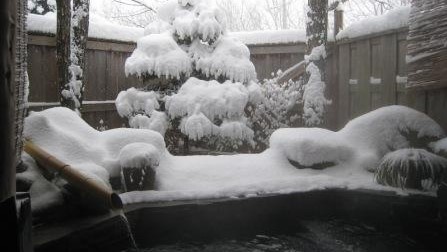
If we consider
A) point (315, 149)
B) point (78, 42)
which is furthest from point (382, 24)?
point (78, 42)

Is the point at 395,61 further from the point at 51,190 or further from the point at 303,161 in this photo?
the point at 51,190

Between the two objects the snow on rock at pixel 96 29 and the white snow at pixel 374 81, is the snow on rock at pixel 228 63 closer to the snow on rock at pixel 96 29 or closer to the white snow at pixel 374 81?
the white snow at pixel 374 81

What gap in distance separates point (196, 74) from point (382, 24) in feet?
9.61

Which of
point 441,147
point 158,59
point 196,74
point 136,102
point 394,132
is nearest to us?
point 441,147

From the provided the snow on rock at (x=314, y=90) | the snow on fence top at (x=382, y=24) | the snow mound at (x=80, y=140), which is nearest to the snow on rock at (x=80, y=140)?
the snow mound at (x=80, y=140)

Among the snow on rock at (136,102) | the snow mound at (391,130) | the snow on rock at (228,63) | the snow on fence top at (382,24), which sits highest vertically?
the snow on fence top at (382,24)

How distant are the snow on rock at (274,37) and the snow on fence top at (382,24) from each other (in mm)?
1435

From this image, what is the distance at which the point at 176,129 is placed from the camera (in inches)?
255

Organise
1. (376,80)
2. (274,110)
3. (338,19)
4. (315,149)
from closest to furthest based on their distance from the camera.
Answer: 1. (315,149)
2. (376,80)
3. (274,110)
4. (338,19)

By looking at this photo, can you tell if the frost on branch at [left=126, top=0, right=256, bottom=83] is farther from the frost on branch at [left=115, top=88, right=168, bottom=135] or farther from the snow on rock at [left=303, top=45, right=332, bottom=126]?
the snow on rock at [left=303, top=45, right=332, bottom=126]

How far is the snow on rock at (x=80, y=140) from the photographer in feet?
11.1

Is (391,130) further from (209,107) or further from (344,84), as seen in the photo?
(344,84)

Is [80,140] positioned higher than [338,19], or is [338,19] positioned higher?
[338,19]

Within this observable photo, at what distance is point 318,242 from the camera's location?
3123 millimetres
